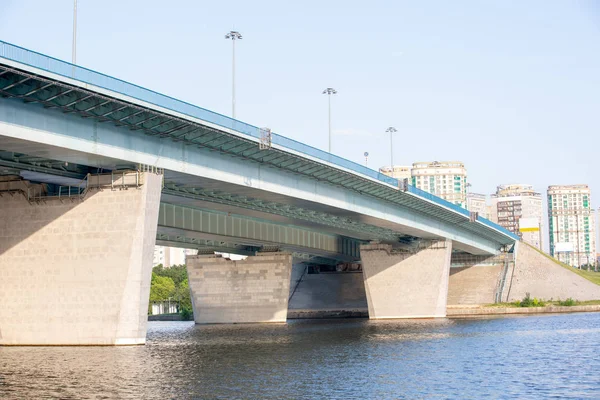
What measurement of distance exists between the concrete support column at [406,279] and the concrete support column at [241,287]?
36.1ft

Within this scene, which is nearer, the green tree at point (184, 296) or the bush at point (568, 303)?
the bush at point (568, 303)

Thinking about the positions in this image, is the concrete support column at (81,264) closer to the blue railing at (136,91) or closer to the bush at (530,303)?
the blue railing at (136,91)

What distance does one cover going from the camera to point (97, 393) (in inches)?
1304

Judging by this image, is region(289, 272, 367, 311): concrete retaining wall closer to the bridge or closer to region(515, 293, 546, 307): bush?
region(515, 293, 546, 307): bush

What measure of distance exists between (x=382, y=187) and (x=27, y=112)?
42.1 meters

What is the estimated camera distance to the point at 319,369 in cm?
4238

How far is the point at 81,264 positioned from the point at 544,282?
3653 inches

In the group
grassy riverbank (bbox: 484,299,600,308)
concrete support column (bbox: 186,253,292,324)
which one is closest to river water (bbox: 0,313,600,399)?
concrete support column (bbox: 186,253,292,324)

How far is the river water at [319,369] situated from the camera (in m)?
33.5

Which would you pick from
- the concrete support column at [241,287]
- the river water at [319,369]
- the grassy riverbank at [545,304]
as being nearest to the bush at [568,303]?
the grassy riverbank at [545,304]

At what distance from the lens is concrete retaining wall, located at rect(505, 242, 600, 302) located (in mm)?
127625

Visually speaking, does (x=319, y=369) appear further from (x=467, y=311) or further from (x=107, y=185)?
(x=467, y=311)

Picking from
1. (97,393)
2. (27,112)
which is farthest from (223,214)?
(97,393)

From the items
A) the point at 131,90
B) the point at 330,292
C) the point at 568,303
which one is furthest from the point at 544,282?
the point at 131,90
